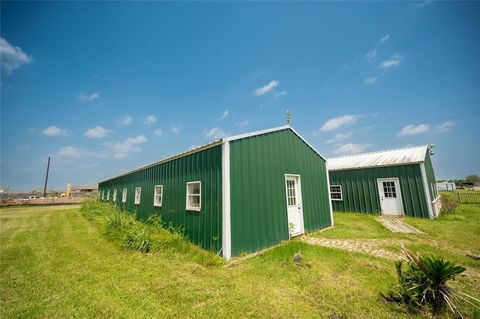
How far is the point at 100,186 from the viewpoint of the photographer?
89.3 ft

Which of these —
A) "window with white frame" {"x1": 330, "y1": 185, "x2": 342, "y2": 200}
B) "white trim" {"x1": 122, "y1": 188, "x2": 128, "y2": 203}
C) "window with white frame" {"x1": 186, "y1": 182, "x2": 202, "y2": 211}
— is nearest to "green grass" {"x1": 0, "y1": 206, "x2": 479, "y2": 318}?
"window with white frame" {"x1": 186, "y1": 182, "x2": 202, "y2": 211}

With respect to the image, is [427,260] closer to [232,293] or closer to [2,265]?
[232,293]

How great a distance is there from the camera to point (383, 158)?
596 inches

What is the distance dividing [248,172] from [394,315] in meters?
4.70

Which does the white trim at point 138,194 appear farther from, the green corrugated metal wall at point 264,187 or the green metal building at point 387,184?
the green metal building at point 387,184

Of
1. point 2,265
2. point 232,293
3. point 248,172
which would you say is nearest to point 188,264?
point 232,293

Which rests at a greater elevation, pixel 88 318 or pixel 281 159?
pixel 281 159

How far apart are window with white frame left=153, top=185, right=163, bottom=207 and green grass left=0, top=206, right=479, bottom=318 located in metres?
3.50

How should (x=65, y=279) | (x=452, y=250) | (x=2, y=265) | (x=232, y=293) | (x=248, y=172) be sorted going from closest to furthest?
(x=232, y=293) < (x=65, y=279) < (x=2, y=265) < (x=452, y=250) < (x=248, y=172)

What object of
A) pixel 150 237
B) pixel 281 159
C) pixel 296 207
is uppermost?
pixel 281 159

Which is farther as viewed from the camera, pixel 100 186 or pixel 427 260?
pixel 100 186

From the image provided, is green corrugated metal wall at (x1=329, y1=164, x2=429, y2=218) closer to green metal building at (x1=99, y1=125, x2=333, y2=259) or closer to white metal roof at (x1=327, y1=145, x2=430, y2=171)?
white metal roof at (x1=327, y1=145, x2=430, y2=171)

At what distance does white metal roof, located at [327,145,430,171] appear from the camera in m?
13.3

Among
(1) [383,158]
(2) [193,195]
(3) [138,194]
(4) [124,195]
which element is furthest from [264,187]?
(4) [124,195]
